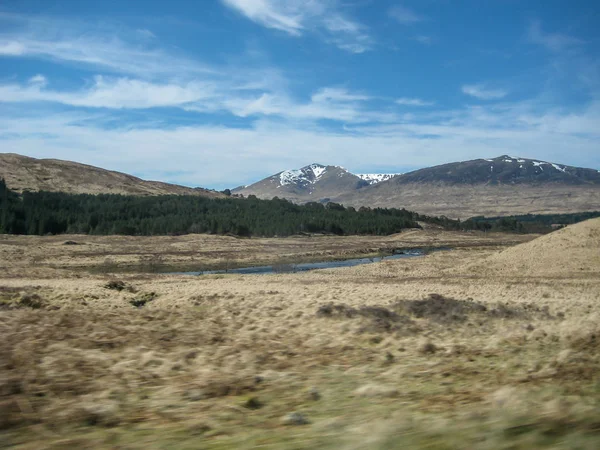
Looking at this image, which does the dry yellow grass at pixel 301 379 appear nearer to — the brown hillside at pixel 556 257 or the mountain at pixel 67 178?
the brown hillside at pixel 556 257

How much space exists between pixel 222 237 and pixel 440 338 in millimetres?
77152

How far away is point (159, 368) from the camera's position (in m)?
7.35

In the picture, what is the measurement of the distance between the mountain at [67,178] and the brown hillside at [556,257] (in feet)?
398

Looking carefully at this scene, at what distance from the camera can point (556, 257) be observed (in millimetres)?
38719

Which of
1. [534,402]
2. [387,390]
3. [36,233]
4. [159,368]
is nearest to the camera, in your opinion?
[534,402]

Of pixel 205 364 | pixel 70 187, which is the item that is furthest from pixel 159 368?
pixel 70 187

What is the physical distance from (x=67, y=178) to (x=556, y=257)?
472 ft

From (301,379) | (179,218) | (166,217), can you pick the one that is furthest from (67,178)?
(301,379)

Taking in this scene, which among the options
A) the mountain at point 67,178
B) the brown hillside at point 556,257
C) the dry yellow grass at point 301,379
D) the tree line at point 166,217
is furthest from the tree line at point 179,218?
the dry yellow grass at point 301,379

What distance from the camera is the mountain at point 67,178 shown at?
5463 inches

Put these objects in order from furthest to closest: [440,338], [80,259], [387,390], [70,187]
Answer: [70,187] → [80,259] → [440,338] → [387,390]

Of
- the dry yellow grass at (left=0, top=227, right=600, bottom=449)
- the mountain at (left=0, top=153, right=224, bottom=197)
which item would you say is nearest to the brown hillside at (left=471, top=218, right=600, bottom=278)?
the dry yellow grass at (left=0, top=227, right=600, bottom=449)

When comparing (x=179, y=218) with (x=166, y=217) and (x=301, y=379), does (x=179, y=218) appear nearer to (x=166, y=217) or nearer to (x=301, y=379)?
(x=166, y=217)

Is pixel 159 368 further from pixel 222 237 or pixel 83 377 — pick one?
pixel 222 237
